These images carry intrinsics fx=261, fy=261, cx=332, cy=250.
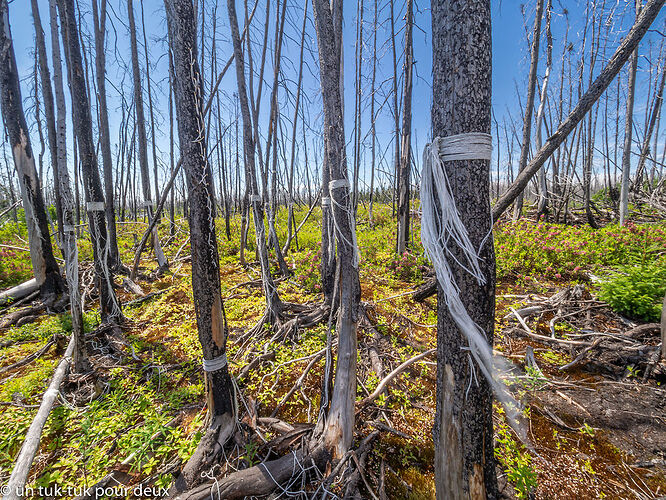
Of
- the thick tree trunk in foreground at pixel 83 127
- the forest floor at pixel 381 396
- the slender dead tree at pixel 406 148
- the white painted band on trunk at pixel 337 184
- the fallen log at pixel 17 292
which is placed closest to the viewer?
the forest floor at pixel 381 396

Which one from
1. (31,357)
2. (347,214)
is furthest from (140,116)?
(347,214)

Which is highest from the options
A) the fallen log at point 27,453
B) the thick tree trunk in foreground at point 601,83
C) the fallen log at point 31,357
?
the thick tree trunk in foreground at point 601,83

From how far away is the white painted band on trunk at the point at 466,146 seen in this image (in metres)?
0.98

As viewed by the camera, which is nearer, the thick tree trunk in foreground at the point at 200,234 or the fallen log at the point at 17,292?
the thick tree trunk in foreground at the point at 200,234

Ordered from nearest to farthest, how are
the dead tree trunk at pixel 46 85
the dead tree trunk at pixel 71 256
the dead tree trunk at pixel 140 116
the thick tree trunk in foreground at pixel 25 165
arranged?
the dead tree trunk at pixel 71 256
the dead tree trunk at pixel 46 85
the thick tree trunk in foreground at pixel 25 165
the dead tree trunk at pixel 140 116

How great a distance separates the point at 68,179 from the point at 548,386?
4.66 m

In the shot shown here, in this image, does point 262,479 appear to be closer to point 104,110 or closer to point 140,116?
point 104,110

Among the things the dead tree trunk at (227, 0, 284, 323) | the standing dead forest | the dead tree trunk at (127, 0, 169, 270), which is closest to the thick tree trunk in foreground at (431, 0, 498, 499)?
the standing dead forest

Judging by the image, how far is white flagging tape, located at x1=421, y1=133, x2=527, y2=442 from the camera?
98 cm

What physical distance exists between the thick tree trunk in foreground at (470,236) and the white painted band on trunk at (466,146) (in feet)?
0.08

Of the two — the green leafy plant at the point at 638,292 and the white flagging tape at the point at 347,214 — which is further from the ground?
the white flagging tape at the point at 347,214

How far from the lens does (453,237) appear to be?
1019mm

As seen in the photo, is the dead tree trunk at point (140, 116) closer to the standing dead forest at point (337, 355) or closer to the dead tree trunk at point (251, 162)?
the standing dead forest at point (337, 355)

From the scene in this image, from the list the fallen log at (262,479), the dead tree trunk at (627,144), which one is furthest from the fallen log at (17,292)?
the dead tree trunk at (627,144)
